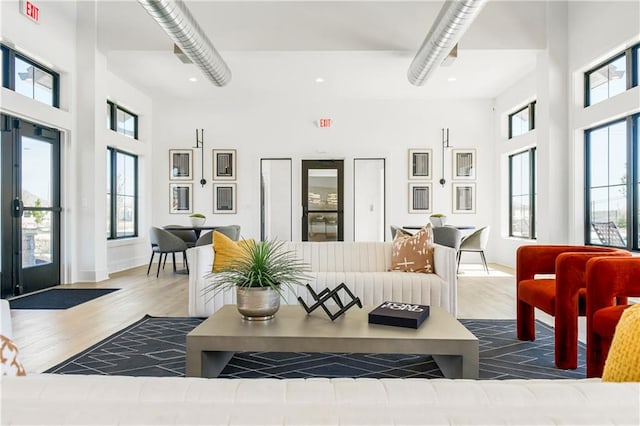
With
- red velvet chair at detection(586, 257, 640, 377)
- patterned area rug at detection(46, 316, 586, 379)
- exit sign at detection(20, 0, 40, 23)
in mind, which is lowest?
patterned area rug at detection(46, 316, 586, 379)

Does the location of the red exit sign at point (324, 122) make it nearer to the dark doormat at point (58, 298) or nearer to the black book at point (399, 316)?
the dark doormat at point (58, 298)

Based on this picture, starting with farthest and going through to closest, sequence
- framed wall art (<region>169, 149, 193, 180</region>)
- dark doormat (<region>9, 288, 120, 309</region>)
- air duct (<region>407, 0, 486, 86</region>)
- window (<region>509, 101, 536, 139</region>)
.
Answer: framed wall art (<region>169, 149, 193, 180</region>)
window (<region>509, 101, 536, 139</region>)
dark doormat (<region>9, 288, 120, 309</region>)
air duct (<region>407, 0, 486, 86</region>)

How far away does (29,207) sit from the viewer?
5.14 meters

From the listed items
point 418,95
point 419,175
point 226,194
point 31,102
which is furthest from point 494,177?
point 31,102

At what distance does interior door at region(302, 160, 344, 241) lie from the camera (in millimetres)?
8508

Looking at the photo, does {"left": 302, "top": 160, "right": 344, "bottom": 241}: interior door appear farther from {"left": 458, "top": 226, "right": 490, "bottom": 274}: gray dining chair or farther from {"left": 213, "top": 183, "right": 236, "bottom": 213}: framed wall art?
{"left": 458, "top": 226, "right": 490, "bottom": 274}: gray dining chair

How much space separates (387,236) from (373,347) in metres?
6.48

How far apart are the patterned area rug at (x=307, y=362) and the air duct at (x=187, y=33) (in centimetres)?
289

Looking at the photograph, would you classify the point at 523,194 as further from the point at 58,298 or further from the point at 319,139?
the point at 58,298

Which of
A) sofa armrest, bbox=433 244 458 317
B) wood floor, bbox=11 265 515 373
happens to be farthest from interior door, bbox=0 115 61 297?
sofa armrest, bbox=433 244 458 317

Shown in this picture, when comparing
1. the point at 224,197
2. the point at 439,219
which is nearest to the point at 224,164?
the point at 224,197

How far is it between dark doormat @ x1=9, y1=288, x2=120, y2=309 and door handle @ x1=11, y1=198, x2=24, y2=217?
0.94 meters

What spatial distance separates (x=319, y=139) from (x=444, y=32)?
4.23 metres

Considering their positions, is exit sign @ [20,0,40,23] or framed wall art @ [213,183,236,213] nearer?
exit sign @ [20,0,40,23]
